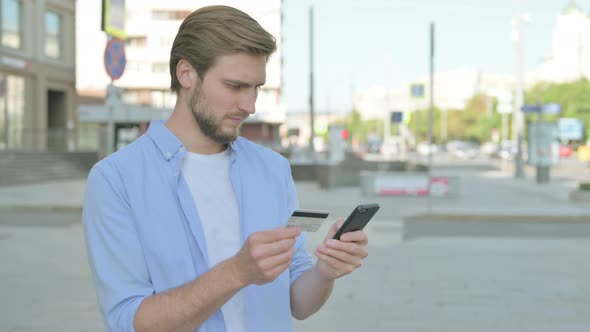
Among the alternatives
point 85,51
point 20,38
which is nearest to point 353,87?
point 85,51

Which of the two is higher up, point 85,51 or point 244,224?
point 85,51

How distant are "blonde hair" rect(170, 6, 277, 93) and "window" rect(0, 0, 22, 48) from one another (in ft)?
122

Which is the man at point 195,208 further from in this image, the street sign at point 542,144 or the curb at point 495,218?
the street sign at point 542,144

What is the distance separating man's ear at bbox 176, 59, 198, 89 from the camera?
212 centimetres

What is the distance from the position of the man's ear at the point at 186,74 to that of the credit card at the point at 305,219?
471 millimetres

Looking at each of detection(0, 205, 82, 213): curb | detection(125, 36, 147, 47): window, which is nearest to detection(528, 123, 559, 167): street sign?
detection(0, 205, 82, 213): curb

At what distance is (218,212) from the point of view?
2.11 metres

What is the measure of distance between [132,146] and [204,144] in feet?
0.59

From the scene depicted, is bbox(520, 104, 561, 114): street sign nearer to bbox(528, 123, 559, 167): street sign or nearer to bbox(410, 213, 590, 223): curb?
bbox(528, 123, 559, 167): street sign

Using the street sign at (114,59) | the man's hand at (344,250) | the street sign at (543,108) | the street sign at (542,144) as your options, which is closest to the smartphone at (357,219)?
the man's hand at (344,250)

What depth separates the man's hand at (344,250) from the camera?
204cm

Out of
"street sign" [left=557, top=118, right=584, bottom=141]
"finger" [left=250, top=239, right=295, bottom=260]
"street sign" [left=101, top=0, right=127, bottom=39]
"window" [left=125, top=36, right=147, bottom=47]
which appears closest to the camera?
"finger" [left=250, top=239, right=295, bottom=260]

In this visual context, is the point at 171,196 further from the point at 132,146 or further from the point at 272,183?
the point at 272,183

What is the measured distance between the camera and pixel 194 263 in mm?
2029
